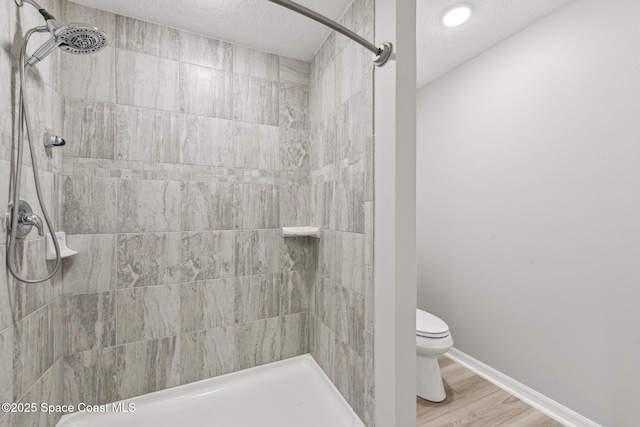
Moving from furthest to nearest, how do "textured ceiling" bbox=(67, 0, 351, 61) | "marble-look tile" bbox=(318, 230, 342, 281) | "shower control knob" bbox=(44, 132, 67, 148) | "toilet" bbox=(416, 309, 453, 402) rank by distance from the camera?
"toilet" bbox=(416, 309, 453, 402) → "marble-look tile" bbox=(318, 230, 342, 281) → "textured ceiling" bbox=(67, 0, 351, 61) → "shower control knob" bbox=(44, 132, 67, 148)

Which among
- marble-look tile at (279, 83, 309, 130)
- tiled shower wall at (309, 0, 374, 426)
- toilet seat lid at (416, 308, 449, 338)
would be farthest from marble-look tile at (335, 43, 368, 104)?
toilet seat lid at (416, 308, 449, 338)

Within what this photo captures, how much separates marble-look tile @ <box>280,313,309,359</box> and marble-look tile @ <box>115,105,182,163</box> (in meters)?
1.24

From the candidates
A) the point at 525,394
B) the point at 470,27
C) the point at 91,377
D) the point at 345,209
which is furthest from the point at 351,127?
the point at 525,394

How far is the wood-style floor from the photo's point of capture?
5.04ft

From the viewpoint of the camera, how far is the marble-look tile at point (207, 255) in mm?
1528

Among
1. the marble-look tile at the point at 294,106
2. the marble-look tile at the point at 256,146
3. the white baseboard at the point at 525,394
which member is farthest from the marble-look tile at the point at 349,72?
the white baseboard at the point at 525,394

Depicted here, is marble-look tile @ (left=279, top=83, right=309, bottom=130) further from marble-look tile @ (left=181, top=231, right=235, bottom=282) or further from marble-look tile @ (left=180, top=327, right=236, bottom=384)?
marble-look tile @ (left=180, top=327, right=236, bottom=384)

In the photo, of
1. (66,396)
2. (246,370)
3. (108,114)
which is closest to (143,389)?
(66,396)

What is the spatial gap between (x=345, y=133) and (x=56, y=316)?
1667mm

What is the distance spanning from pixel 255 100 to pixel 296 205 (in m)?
0.73

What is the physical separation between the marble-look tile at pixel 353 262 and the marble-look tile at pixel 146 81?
1251 mm

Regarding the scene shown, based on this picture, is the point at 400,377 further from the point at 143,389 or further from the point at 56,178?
the point at 56,178

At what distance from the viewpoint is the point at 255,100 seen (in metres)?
1.69

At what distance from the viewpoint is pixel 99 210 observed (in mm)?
1357
